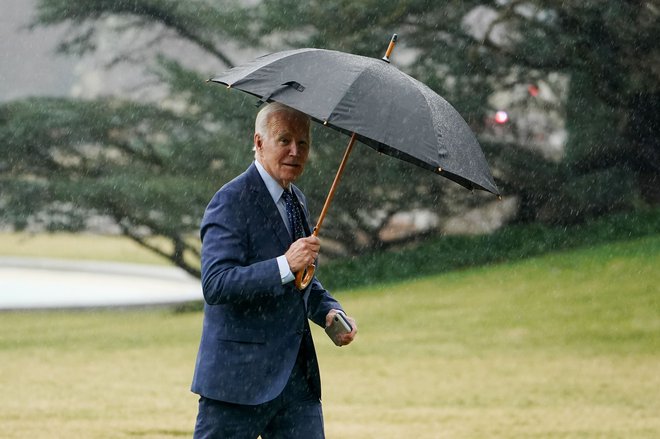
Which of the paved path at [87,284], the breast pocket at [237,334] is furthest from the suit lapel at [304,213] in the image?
the paved path at [87,284]

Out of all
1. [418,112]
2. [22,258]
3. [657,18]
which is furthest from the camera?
[22,258]

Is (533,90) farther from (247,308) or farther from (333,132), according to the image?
(247,308)

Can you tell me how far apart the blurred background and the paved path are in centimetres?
8

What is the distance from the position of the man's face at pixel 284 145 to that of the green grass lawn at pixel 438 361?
13.3 feet

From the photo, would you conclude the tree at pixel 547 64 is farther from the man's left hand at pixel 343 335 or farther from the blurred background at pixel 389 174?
the man's left hand at pixel 343 335

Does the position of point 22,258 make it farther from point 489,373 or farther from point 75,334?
point 489,373

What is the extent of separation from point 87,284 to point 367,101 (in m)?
12.1

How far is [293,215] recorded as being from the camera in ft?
10.5

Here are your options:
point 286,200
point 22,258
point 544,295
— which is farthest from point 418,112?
point 22,258

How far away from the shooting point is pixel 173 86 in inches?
508

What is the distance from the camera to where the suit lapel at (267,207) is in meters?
3.08

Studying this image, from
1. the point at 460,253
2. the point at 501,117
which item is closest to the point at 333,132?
the point at 501,117

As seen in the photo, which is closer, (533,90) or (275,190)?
(275,190)

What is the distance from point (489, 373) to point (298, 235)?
6572 mm
